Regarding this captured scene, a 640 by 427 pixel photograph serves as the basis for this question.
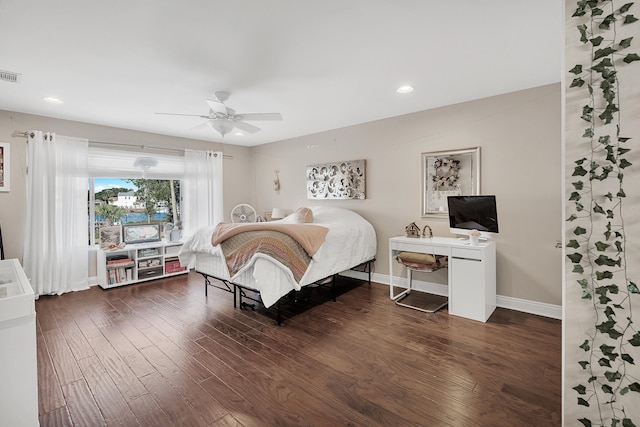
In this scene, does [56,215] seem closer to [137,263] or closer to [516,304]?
[137,263]

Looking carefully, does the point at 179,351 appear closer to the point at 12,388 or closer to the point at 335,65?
the point at 12,388

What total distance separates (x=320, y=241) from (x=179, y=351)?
1.61 metres

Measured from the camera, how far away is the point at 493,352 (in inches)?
94.0

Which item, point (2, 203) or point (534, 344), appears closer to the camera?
point (534, 344)

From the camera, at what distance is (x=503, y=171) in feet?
10.8

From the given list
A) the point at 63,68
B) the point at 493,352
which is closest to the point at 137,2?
the point at 63,68

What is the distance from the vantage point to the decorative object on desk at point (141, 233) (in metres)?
4.59

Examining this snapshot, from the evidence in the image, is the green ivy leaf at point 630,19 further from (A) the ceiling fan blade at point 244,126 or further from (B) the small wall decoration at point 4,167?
(B) the small wall decoration at point 4,167

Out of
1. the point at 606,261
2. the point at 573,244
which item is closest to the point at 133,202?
the point at 573,244

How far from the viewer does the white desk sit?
117 inches

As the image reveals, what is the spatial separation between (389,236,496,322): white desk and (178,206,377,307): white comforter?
93 cm

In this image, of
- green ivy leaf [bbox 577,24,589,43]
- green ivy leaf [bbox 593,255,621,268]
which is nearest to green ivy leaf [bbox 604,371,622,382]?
green ivy leaf [bbox 593,255,621,268]

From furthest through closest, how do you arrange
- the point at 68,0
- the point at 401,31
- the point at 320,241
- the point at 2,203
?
the point at 2,203 < the point at 320,241 < the point at 401,31 < the point at 68,0

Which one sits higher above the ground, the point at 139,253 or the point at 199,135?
the point at 199,135
